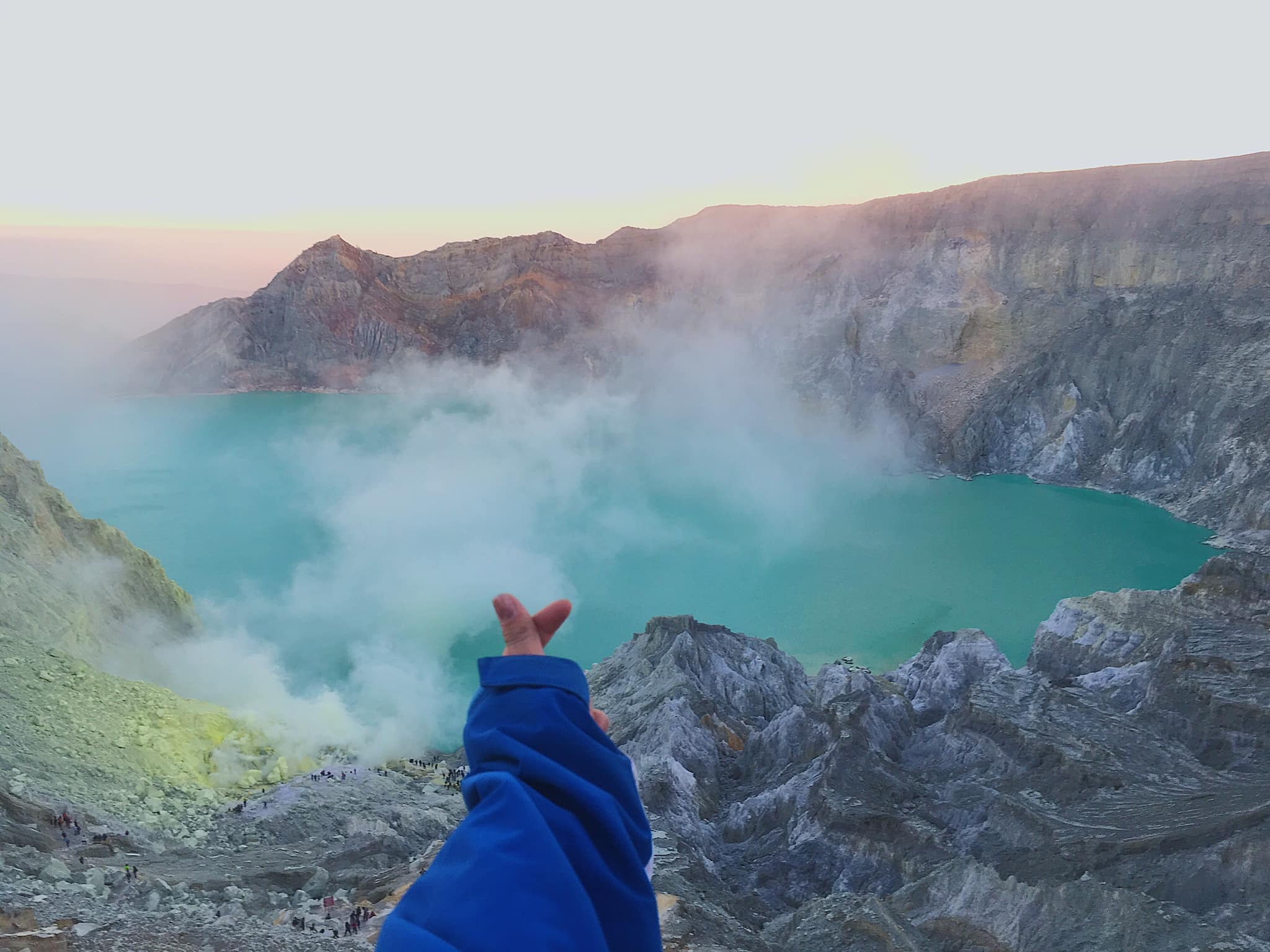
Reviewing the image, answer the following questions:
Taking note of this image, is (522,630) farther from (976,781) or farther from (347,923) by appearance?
(976,781)

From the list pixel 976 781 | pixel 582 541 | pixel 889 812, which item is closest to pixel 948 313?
pixel 582 541

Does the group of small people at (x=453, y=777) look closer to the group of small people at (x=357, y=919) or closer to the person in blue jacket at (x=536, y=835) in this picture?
the group of small people at (x=357, y=919)

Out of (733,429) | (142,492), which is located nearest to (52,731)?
(142,492)

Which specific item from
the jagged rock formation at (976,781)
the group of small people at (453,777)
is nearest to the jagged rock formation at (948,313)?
the jagged rock formation at (976,781)

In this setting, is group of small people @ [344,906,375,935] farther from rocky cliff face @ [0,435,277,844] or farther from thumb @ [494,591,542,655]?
thumb @ [494,591,542,655]

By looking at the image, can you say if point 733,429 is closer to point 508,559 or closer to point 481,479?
point 481,479

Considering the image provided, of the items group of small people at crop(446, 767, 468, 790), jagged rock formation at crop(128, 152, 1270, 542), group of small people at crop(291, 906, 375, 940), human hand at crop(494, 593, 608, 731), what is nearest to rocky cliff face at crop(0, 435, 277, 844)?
group of small people at crop(446, 767, 468, 790)
